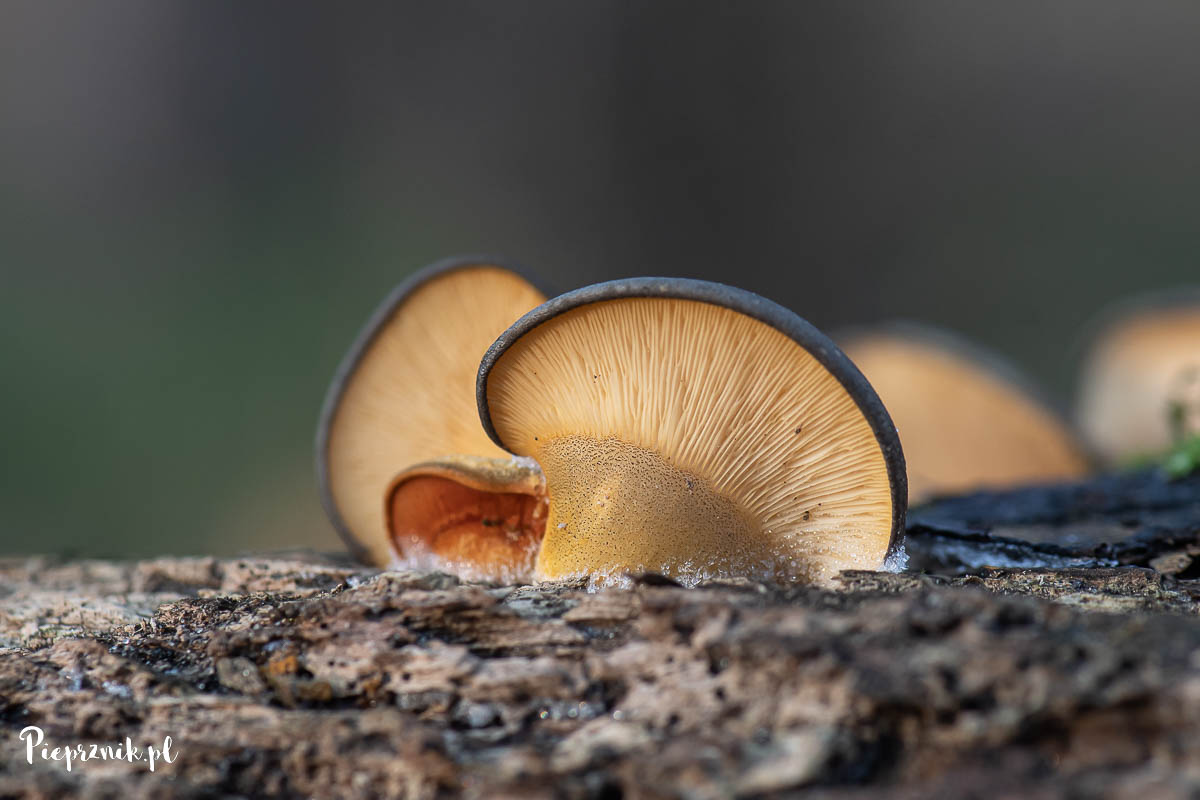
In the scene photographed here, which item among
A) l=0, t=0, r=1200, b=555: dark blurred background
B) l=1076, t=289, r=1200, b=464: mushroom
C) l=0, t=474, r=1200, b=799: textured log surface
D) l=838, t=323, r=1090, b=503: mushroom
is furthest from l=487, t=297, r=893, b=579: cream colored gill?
l=0, t=0, r=1200, b=555: dark blurred background

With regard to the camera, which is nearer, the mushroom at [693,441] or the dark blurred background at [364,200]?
the mushroom at [693,441]

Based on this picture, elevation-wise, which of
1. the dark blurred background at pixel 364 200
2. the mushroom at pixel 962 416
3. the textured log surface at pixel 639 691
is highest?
the dark blurred background at pixel 364 200

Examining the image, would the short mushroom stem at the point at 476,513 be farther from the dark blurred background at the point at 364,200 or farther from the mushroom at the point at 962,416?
the dark blurred background at the point at 364,200

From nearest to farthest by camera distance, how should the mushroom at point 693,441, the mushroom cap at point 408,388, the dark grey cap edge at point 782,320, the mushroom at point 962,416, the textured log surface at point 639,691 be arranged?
the textured log surface at point 639,691
the dark grey cap edge at point 782,320
the mushroom at point 693,441
the mushroom cap at point 408,388
the mushroom at point 962,416

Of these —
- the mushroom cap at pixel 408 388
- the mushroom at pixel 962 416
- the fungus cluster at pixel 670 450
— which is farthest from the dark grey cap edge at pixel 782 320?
the mushroom at pixel 962 416

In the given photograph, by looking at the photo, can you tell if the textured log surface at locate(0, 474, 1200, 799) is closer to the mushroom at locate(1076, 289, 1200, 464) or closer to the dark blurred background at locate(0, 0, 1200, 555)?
the mushroom at locate(1076, 289, 1200, 464)

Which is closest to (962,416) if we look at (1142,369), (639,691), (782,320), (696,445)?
(1142,369)

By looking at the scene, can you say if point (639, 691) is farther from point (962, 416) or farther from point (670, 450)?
point (962, 416)

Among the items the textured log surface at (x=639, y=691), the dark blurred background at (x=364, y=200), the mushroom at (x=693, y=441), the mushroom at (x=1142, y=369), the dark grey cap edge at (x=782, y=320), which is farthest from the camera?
the dark blurred background at (x=364, y=200)
